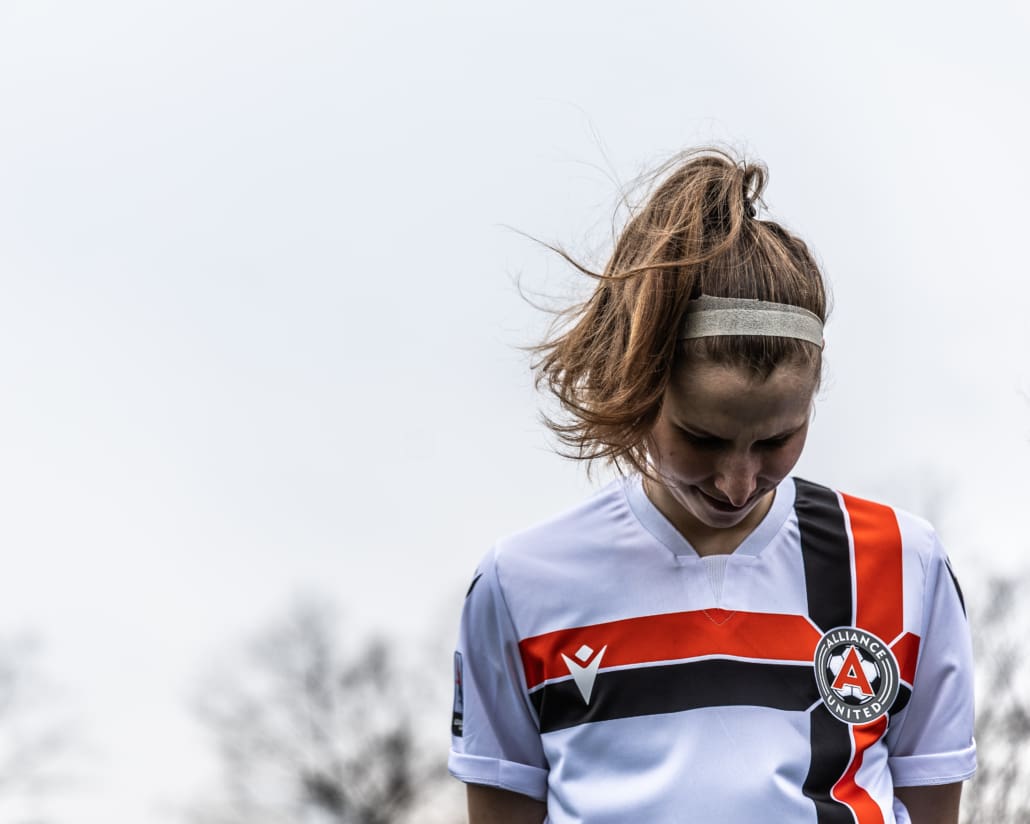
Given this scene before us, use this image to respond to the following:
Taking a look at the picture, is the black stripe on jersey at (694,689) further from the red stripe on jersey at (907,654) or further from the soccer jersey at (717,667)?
the red stripe on jersey at (907,654)

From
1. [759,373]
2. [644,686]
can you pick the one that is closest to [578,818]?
[644,686]

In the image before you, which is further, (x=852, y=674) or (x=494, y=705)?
(x=494, y=705)

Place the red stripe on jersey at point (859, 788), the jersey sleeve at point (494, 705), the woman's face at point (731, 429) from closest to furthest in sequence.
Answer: the woman's face at point (731, 429), the red stripe on jersey at point (859, 788), the jersey sleeve at point (494, 705)

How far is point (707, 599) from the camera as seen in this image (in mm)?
2637

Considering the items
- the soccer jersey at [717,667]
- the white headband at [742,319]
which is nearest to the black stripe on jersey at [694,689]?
the soccer jersey at [717,667]

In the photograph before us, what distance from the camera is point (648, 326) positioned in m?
2.47

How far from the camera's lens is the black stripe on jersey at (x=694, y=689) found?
254 centimetres

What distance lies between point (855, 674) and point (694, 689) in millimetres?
336

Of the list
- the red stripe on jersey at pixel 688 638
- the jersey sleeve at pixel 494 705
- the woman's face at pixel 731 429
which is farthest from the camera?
the jersey sleeve at pixel 494 705

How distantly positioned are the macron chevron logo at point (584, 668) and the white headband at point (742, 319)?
669mm

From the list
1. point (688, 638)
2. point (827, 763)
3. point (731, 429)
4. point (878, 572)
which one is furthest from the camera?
point (878, 572)

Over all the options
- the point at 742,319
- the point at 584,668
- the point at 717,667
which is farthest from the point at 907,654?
the point at 742,319

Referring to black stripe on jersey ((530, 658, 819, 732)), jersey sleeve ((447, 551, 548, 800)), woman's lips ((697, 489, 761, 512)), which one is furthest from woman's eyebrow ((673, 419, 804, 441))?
jersey sleeve ((447, 551, 548, 800))

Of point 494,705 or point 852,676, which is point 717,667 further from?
point 494,705
